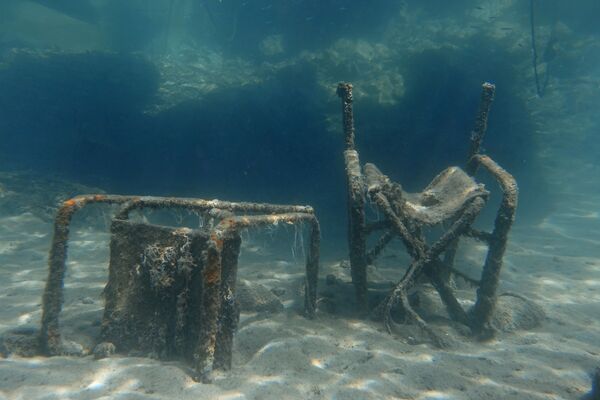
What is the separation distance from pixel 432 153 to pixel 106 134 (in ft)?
35.8

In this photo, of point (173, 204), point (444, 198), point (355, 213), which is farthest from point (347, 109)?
point (173, 204)

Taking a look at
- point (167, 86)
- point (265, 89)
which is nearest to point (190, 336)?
point (265, 89)

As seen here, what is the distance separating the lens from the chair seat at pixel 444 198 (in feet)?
14.5

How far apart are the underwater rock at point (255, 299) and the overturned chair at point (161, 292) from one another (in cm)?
152

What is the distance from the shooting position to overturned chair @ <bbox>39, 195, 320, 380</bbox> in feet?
10.6

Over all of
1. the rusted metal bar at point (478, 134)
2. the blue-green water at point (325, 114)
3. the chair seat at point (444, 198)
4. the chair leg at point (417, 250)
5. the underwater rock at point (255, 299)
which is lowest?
the underwater rock at point (255, 299)

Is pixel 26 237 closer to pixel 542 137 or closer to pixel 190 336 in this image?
pixel 190 336

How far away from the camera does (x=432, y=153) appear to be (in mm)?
11625

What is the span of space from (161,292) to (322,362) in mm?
1663

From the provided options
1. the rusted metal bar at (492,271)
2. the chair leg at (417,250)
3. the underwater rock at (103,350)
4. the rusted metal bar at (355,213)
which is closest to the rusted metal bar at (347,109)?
the rusted metal bar at (355,213)

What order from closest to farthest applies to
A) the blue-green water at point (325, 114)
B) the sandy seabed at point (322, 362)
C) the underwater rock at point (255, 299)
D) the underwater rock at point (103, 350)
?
the sandy seabed at point (322, 362) → the underwater rock at point (103, 350) → the underwater rock at point (255, 299) → the blue-green water at point (325, 114)

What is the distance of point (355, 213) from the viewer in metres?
4.46

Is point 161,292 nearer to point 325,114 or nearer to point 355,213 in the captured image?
point 355,213

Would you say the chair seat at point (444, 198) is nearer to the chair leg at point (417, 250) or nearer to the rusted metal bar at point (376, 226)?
the chair leg at point (417, 250)
